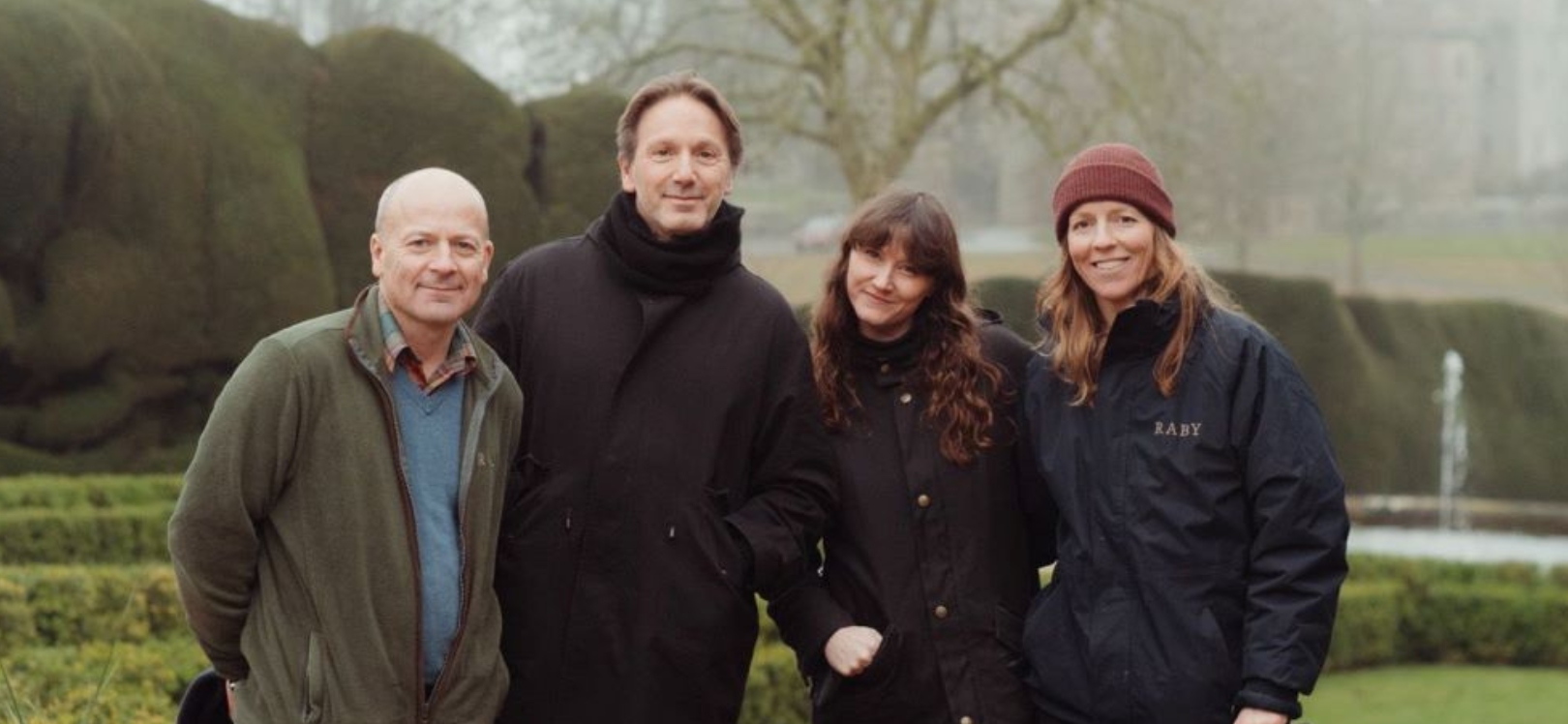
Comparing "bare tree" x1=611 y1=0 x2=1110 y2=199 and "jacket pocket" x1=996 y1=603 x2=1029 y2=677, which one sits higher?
"bare tree" x1=611 y1=0 x2=1110 y2=199

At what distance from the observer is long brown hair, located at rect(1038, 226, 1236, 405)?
11.4 feet

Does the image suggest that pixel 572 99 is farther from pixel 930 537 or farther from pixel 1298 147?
pixel 1298 147

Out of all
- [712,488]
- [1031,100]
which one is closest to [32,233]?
[712,488]

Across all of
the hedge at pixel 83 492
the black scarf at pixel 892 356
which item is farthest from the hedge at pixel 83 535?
the black scarf at pixel 892 356

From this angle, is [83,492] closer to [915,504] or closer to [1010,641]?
[915,504]

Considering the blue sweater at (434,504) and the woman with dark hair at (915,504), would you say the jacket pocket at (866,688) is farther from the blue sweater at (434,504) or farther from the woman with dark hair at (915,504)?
the blue sweater at (434,504)

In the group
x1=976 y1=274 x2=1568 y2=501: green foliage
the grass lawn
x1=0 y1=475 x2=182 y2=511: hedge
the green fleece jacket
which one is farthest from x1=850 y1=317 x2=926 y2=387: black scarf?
x1=976 y1=274 x2=1568 y2=501: green foliage

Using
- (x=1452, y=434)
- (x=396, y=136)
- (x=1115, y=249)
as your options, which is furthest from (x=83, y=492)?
(x=1452, y=434)

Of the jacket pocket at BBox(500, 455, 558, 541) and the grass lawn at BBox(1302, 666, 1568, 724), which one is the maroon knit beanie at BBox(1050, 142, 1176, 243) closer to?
the jacket pocket at BBox(500, 455, 558, 541)

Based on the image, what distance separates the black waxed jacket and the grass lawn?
22.3ft

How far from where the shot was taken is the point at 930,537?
12.4 ft

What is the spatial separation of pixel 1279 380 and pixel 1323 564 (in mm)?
332

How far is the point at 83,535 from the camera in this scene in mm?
9625

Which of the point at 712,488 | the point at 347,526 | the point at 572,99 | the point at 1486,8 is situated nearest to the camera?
the point at 347,526
